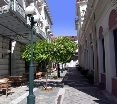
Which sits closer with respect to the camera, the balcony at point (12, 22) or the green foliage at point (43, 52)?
the balcony at point (12, 22)

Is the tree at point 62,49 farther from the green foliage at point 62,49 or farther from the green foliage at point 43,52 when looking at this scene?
the green foliage at point 43,52

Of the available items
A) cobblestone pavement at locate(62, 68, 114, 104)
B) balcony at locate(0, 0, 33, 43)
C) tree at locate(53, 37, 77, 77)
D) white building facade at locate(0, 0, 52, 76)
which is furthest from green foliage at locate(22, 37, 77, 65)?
balcony at locate(0, 0, 33, 43)

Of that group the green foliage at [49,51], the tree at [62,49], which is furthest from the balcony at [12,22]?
the tree at [62,49]

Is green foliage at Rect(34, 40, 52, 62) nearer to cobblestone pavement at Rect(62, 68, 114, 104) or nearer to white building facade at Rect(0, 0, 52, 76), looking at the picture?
white building facade at Rect(0, 0, 52, 76)

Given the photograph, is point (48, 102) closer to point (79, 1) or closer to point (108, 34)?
point (108, 34)

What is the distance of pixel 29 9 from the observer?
12.3m

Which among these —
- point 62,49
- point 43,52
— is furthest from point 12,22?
point 62,49

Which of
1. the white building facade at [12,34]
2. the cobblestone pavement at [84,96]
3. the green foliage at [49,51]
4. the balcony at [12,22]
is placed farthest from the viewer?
the green foliage at [49,51]

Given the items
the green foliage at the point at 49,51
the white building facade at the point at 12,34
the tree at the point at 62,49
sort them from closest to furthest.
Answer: the white building facade at the point at 12,34, the green foliage at the point at 49,51, the tree at the point at 62,49

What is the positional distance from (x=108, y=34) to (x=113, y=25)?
141 centimetres

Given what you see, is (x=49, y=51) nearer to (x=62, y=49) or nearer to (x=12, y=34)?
(x=62, y=49)

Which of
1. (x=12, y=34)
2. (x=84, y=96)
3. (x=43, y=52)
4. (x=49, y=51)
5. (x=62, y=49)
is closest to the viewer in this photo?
(x=84, y=96)

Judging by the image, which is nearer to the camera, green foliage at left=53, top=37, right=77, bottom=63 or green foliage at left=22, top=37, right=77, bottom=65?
green foliage at left=22, top=37, right=77, bottom=65

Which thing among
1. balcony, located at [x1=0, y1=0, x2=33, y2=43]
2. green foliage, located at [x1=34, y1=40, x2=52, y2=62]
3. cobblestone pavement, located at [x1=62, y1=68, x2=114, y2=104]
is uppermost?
balcony, located at [x1=0, y1=0, x2=33, y2=43]
